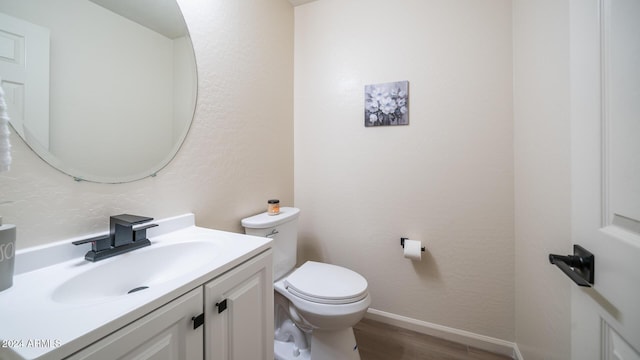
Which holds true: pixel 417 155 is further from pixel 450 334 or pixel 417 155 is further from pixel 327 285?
pixel 450 334

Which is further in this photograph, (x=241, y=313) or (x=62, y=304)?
(x=241, y=313)

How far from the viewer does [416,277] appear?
5.10ft

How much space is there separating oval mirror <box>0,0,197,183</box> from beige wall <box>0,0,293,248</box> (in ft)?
0.17

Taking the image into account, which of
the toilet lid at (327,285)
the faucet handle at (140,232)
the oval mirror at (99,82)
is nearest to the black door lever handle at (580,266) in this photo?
the toilet lid at (327,285)

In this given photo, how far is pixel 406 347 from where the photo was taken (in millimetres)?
1431

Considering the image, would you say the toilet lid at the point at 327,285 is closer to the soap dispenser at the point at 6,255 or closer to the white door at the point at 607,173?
the white door at the point at 607,173

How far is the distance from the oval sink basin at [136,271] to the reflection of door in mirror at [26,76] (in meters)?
0.41

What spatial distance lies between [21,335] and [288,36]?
2013mm

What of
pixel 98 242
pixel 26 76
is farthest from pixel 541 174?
pixel 26 76

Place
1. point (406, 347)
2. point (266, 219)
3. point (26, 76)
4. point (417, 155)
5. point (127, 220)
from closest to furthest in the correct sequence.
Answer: point (26, 76) → point (127, 220) → point (266, 219) → point (406, 347) → point (417, 155)

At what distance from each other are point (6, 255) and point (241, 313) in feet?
1.85

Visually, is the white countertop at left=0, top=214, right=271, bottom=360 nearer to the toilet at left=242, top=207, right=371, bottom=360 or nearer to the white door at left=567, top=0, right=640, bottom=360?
the toilet at left=242, top=207, right=371, bottom=360

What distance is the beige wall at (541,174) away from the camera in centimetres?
81

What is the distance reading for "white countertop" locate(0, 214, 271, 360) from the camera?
1.21 feet
